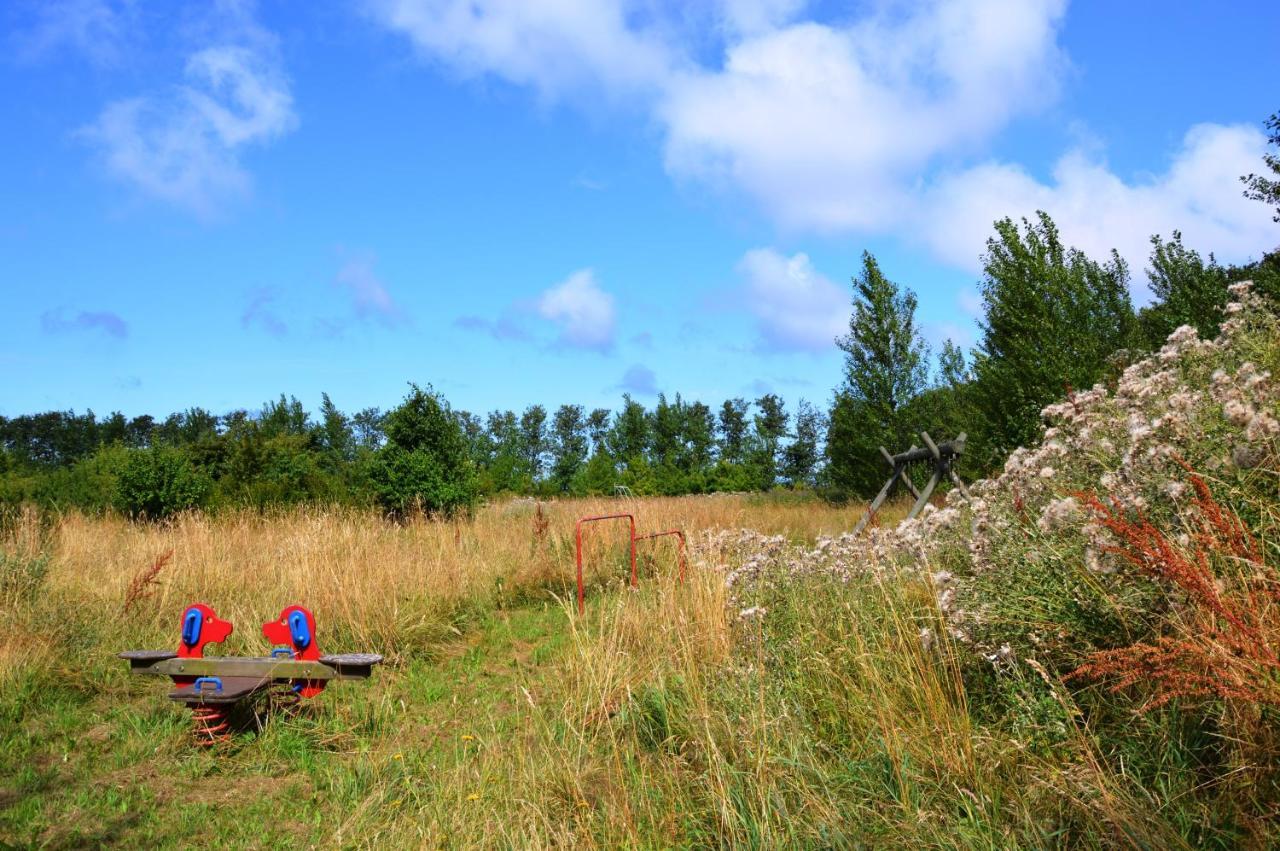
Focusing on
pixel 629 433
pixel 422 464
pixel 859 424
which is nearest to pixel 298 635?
pixel 422 464

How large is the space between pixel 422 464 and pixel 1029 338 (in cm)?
1061

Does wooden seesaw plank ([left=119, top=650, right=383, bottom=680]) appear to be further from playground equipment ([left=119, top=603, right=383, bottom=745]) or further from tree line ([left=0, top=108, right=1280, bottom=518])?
tree line ([left=0, top=108, right=1280, bottom=518])

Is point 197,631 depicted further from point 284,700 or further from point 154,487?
point 154,487

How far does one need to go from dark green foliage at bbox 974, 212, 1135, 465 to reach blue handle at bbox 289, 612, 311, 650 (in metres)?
10.7

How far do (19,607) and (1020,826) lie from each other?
7.29m

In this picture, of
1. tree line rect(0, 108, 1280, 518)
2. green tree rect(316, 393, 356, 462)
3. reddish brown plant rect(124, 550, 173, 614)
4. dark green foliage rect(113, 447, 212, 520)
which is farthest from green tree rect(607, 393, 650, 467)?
reddish brown plant rect(124, 550, 173, 614)

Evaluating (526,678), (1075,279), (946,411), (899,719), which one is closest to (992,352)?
Answer: (1075,279)

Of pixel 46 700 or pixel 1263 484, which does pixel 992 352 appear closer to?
pixel 1263 484

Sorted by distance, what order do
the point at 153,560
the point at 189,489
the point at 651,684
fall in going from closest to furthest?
the point at 651,684, the point at 153,560, the point at 189,489

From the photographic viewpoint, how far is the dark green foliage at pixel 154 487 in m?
14.1

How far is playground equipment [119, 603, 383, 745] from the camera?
468 cm

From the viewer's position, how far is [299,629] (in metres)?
4.90

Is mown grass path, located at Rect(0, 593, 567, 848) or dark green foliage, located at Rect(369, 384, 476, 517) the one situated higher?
dark green foliage, located at Rect(369, 384, 476, 517)

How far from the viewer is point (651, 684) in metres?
4.53
